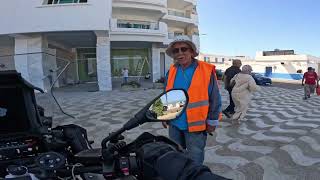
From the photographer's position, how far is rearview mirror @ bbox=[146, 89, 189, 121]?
71.0 inches

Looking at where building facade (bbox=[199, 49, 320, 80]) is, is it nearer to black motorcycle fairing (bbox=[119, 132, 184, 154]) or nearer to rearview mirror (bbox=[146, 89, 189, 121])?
rearview mirror (bbox=[146, 89, 189, 121])

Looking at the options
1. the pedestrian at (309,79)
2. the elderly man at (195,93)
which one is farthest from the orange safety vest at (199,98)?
the pedestrian at (309,79)

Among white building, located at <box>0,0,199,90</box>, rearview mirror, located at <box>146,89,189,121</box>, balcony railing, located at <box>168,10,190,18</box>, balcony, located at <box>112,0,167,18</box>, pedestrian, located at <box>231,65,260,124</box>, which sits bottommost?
pedestrian, located at <box>231,65,260,124</box>

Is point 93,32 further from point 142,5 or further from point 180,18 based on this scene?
point 180,18

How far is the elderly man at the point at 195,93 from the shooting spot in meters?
3.37

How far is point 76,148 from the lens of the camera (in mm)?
2580

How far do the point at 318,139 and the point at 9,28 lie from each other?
19031 mm

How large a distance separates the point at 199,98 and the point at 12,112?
1.73 m

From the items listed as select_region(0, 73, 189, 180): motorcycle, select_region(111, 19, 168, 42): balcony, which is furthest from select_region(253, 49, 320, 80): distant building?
select_region(0, 73, 189, 180): motorcycle

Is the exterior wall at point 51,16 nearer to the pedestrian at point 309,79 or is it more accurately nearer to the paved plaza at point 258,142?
the paved plaza at point 258,142

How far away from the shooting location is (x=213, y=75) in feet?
11.2

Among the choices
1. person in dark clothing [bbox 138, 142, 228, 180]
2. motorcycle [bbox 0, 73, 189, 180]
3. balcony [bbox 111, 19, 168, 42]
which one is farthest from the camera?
balcony [bbox 111, 19, 168, 42]

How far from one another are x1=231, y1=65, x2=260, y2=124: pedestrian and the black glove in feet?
24.7

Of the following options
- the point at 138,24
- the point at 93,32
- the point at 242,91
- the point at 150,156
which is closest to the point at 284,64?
the point at 138,24
